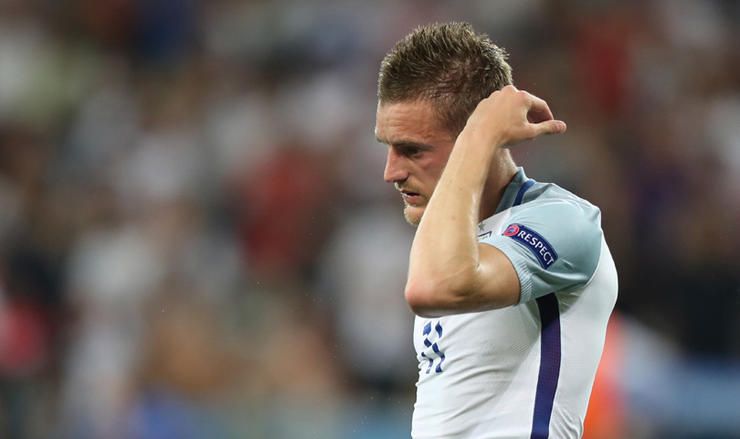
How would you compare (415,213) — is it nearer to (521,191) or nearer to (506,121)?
(521,191)

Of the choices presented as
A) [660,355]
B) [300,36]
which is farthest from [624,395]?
[300,36]

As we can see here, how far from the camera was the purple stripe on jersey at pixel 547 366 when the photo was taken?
10.5 feet

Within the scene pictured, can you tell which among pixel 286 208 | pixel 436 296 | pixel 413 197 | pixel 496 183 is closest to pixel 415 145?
pixel 413 197

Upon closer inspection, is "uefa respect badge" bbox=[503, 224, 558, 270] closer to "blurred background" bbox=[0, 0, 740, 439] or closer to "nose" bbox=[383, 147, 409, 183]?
"nose" bbox=[383, 147, 409, 183]

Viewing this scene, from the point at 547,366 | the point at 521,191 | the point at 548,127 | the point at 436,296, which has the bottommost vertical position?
the point at 547,366

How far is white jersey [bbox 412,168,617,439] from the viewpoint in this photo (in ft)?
10.4

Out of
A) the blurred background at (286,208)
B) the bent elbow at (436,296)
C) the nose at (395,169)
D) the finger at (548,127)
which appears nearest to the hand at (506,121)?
the finger at (548,127)

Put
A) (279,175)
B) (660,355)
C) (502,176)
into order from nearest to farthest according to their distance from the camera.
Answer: (502,176) < (660,355) < (279,175)

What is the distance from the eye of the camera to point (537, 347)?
3209mm

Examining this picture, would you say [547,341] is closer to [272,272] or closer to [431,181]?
[431,181]

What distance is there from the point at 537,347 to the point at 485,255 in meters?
0.36

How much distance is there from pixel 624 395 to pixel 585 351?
3.74 m

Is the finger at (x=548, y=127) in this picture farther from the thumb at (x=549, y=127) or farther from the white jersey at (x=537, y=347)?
the white jersey at (x=537, y=347)

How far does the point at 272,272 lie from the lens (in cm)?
870
